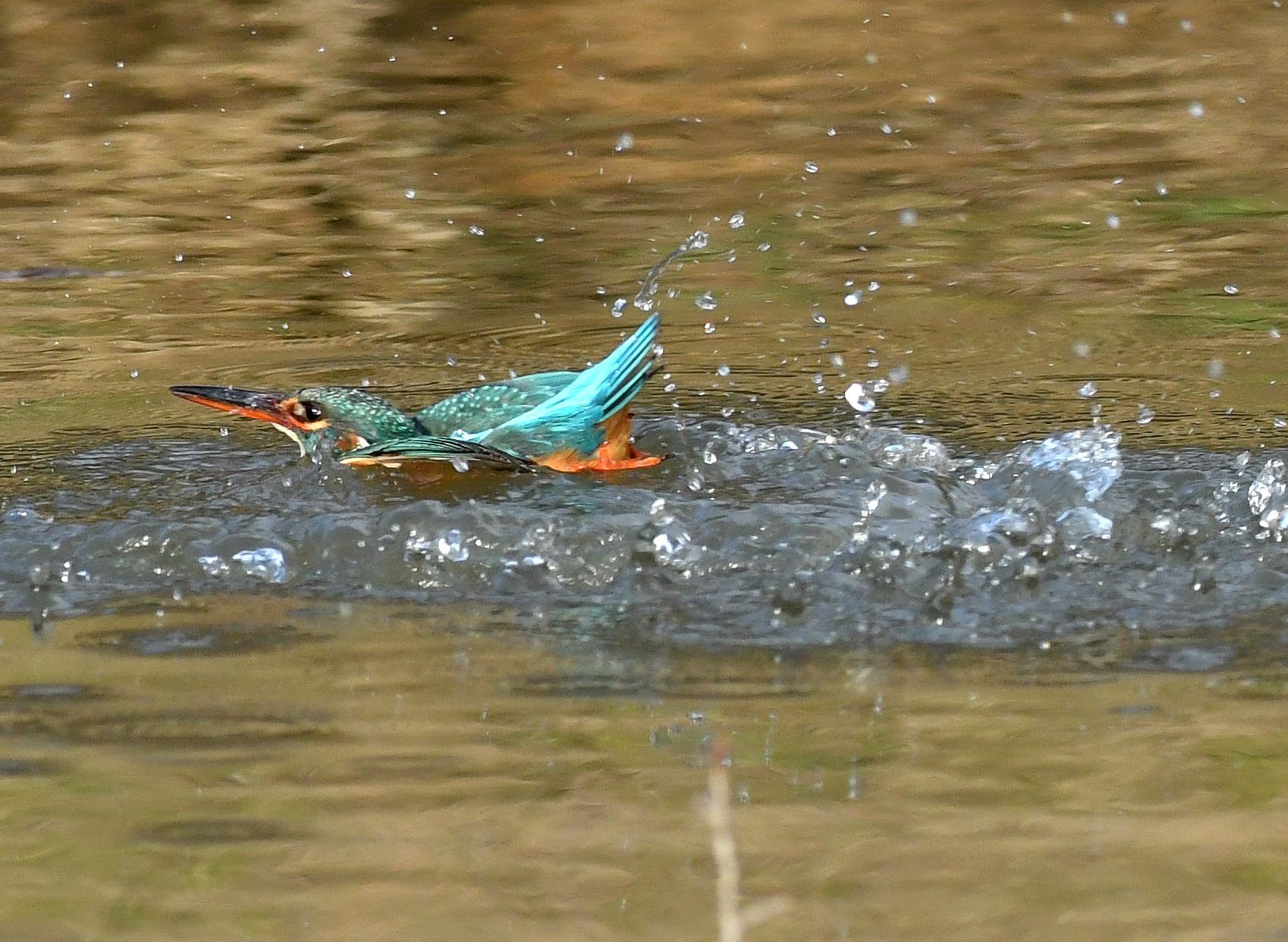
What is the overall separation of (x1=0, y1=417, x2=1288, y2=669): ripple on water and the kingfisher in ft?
0.26

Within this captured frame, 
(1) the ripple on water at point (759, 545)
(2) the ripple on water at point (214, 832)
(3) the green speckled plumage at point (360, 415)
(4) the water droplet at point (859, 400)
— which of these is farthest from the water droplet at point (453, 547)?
(4) the water droplet at point (859, 400)

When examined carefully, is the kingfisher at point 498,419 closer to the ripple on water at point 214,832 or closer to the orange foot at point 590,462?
the orange foot at point 590,462

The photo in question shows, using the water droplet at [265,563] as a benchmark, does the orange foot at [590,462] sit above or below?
below

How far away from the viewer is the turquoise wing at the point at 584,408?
13.6 ft

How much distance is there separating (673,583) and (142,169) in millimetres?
4855

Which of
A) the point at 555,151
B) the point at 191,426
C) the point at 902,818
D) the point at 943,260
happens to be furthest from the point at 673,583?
the point at 555,151

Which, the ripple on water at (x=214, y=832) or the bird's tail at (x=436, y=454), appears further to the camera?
the bird's tail at (x=436, y=454)

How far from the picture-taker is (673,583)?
3.45m

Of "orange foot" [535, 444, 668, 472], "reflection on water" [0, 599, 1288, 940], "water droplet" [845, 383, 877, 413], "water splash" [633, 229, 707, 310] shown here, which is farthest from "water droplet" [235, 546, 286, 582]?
"water splash" [633, 229, 707, 310]

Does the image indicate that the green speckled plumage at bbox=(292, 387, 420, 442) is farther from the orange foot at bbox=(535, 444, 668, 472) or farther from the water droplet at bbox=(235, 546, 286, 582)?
the water droplet at bbox=(235, 546, 286, 582)

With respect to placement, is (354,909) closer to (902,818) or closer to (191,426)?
(902,818)

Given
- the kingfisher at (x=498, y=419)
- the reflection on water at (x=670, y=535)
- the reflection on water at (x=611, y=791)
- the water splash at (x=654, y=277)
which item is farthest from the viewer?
the water splash at (x=654, y=277)

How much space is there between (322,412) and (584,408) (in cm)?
60

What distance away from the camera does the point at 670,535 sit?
3.54 metres
